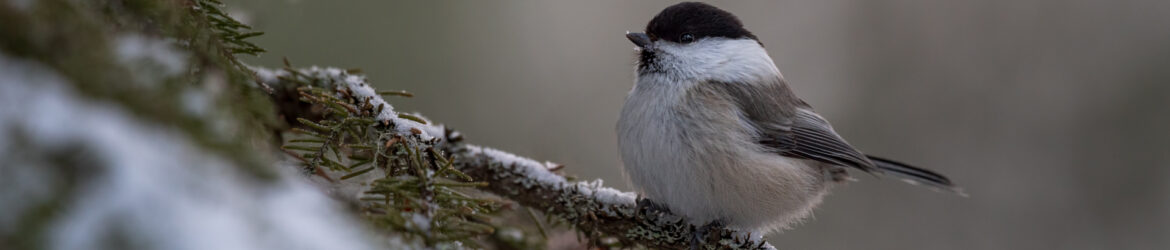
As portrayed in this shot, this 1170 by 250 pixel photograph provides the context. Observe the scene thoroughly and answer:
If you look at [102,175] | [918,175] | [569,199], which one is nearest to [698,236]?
[569,199]

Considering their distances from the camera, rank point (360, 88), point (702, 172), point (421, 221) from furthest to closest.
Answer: point (702, 172)
point (360, 88)
point (421, 221)

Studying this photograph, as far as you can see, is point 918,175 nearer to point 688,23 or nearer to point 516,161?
point 688,23

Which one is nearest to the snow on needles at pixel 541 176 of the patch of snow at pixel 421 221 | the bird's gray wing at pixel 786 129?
the bird's gray wing at pixel 786 129

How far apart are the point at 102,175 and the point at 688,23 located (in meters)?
1.97

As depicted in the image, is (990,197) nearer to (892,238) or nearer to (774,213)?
(892,238)

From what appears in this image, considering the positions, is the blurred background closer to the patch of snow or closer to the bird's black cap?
the bird's black cap

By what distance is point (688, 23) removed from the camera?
2322mm

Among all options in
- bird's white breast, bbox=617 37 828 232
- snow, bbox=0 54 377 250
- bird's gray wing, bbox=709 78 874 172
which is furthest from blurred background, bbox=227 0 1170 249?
snow, bbox=0 54 377 250

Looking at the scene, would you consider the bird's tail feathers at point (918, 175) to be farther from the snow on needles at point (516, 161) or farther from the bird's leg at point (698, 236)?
the snow on needles at point (516, 161)

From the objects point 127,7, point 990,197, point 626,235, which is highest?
point 990,197

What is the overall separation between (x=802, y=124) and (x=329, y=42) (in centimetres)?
236

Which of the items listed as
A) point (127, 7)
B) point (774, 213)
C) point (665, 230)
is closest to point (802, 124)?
point (774, 213)

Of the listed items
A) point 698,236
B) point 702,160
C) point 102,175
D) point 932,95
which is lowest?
point 102,175

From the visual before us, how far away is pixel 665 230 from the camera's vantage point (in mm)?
1829
